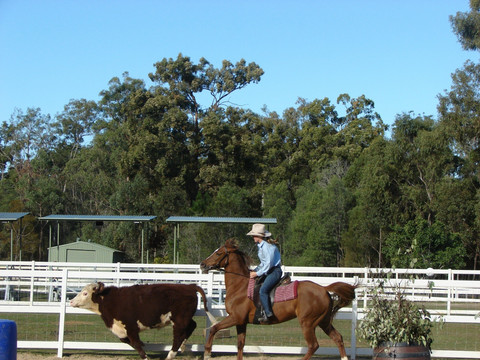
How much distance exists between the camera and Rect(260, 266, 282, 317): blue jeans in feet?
31.7

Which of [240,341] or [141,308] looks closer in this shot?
[240,341]

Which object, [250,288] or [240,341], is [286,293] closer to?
[250,288]

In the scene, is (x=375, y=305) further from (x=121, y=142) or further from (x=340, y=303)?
(x=121, y=142)

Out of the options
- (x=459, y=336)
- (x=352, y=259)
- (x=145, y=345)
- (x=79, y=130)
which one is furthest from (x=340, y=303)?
(x=79, y=130)

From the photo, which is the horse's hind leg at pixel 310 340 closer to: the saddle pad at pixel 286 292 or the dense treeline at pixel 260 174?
the saddle pad at pixel 286 292

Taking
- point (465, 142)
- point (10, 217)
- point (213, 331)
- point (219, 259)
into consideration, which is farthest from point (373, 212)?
point (213, 331)

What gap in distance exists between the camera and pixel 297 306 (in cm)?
965

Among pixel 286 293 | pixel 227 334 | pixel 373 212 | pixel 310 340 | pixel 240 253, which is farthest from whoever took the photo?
pixel 373 212

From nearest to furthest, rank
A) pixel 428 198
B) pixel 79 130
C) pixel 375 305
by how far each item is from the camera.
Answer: pixel 375 305 → pixel 428 198 → pixel 79 130

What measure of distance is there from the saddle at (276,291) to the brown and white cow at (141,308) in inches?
37.2

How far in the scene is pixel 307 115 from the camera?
57719mm

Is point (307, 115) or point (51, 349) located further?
point (307, 115)

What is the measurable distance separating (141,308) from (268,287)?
6.75 feet

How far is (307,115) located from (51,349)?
1888 inches
